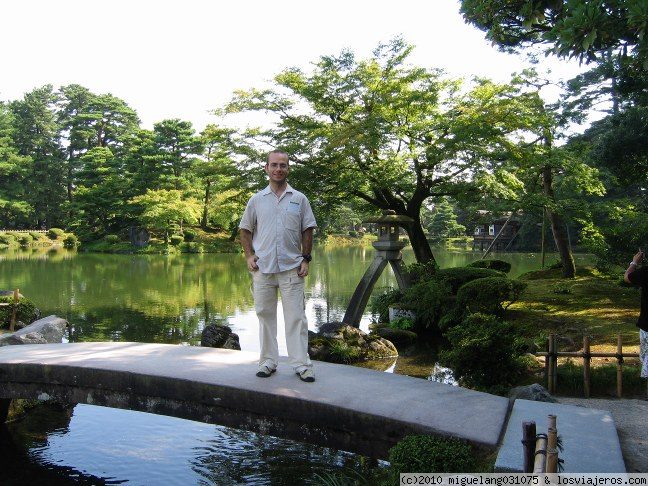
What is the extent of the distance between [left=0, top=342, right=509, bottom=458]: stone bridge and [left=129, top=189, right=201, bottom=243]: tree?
2808 centimetres

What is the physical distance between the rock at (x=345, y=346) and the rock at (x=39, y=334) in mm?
3775

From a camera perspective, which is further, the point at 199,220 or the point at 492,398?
the point at 199,220

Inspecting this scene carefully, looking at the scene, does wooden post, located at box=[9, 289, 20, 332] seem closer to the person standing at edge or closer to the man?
the man

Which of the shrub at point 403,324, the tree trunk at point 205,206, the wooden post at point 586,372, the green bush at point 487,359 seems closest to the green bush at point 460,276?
the shrub at point 403,324

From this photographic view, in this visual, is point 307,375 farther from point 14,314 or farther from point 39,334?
point 14,314

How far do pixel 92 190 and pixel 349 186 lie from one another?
93.5 feet

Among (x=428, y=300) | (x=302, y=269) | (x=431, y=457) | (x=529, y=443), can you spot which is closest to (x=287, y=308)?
(x=302, y=269)

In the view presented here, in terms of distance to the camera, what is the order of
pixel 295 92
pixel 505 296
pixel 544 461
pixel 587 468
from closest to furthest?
pixel 544 461
pixel 587 468
pixel 505 296
pixel 295 92

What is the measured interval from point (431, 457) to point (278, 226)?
2.03 m

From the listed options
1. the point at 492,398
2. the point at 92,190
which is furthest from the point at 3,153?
the point at 492,398

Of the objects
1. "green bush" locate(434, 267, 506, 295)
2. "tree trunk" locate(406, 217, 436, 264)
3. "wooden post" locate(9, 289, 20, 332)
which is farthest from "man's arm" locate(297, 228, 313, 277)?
"tree trunk" locate(406, 217, 436, 264)

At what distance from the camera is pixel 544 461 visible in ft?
8.66

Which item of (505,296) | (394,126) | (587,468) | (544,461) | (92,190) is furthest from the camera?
(92,190)

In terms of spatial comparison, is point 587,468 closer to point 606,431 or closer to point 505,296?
point 606,431
